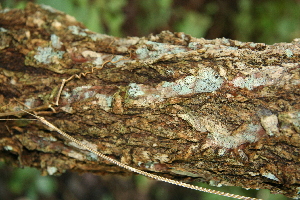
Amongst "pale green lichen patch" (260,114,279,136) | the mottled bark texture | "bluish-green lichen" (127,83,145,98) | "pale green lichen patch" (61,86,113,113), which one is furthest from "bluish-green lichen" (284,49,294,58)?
"pale green lichen patch" (61,86,113,113)

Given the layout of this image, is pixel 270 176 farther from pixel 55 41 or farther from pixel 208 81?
pixel 55 41

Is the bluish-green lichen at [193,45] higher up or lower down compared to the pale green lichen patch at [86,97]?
higher up

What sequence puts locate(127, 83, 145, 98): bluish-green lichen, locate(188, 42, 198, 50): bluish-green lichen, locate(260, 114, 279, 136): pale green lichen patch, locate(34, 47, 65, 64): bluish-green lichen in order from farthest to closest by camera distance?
locate(34, 47, 65, 64): bluish-green lichen, locate(188, 42, 198, 50): bluish-green lichen, locate(127, 83, 145, 98): bluish-green lichen, locate(260, 114, 279, 136): pale green lichen patch

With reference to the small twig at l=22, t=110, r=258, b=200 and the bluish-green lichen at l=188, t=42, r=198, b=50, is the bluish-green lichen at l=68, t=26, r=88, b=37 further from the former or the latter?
the bluish-green lichen at l=188, t=42, r=198, b=50

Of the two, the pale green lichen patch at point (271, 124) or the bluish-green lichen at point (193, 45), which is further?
the bluish-green lichen at point (193, 45)

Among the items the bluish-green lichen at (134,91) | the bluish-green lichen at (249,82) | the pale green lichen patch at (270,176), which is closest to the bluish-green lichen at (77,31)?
the bluish-green lichen at (134,91)

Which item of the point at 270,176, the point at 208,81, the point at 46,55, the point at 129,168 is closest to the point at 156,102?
the point at 208,81

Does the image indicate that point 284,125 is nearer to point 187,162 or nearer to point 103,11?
point 187,162

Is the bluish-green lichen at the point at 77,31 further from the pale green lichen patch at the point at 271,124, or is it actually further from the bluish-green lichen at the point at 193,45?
the pale green lichen patch at the point at 271,124
